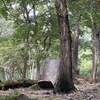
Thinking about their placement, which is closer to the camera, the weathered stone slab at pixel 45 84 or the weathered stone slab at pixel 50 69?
the weathered stone slab at pixel 45 84

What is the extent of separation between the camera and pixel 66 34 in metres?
7.31

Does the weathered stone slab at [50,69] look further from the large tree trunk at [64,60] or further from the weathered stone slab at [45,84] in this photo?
the large tree trunk at [64,60]

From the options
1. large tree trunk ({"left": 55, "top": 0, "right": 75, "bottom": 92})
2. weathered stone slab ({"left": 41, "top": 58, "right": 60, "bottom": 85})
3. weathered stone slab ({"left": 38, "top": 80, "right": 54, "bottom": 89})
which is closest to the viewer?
large tree trunk ({"left": 55, "top": 0, "right": 75, "bottom": 92})

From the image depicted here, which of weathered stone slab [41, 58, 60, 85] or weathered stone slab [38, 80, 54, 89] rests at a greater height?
weathered stone slab [41, 58, 60, 85]

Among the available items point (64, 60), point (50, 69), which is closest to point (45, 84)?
point (64, 60)

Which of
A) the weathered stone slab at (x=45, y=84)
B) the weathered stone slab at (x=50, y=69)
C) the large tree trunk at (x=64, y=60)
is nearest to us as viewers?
the large tree trunk at (x=64, y=60)

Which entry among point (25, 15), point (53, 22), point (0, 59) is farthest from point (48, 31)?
point (0, 59)

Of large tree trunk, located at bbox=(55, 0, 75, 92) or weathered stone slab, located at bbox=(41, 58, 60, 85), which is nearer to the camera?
large tree trunk, located at bbox=(55, 0, 75, 92)

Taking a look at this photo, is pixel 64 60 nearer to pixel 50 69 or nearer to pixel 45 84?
pixel 45 84

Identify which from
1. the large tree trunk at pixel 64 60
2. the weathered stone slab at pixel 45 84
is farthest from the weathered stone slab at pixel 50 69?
the large tree trunk at pixel 64 60

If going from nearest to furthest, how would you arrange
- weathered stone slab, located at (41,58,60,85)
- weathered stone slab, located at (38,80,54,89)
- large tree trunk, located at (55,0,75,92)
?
large tree trunk, located at (55,0,75,92) < weathered stone slab, located at (38,80,54,89) < weathered stone slab, located at (41,58,60,85)

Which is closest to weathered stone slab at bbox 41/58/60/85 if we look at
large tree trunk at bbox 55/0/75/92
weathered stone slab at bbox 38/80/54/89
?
weathered stone slab at bbox 38/80/54/89

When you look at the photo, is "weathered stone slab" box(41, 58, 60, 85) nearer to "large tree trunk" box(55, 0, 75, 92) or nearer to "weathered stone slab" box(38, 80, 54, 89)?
"weathered stone slab" box(38, 80, 54, 89)

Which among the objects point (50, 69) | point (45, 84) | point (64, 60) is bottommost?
point (45, 84)
